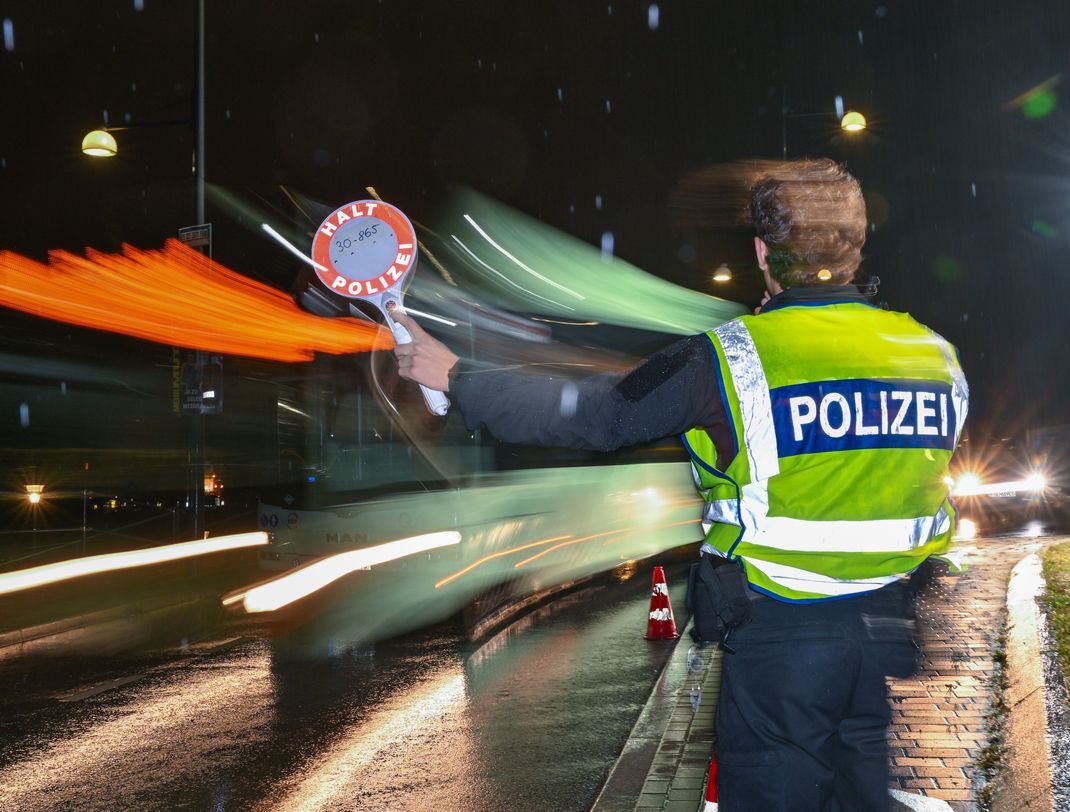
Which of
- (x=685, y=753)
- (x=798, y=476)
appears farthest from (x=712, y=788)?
(x=685, y=753)

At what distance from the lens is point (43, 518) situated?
3050 cm

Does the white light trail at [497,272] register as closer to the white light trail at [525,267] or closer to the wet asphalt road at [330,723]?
the white light trail at [525,267]

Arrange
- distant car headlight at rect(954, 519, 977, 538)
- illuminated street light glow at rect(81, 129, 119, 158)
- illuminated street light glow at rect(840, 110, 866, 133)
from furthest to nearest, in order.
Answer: distant car headlight at rect(954, 519, 977, 538) → illuminated street light glow at rect(840, 110, 866, 133) → illuminated street light glow at rect(81, 129, 119, 158)

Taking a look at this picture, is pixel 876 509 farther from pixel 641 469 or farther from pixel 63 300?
pixel 63 300

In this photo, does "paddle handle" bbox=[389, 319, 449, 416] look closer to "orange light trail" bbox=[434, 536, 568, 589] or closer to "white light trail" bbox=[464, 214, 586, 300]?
"orange light trail" bbox=[434, 536, 568, 589]

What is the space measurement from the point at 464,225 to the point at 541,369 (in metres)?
2.76

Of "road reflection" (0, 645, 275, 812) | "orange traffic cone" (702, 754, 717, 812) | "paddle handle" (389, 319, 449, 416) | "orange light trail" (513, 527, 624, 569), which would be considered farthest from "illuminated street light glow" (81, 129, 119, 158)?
"orange traffic cone" (702, 754, 717, 812)

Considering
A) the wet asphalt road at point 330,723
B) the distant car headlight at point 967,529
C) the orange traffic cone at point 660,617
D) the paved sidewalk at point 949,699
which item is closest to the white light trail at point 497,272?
the orange traffic cone at point 660,617

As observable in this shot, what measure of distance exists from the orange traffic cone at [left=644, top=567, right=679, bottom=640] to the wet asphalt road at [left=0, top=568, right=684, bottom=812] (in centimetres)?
21

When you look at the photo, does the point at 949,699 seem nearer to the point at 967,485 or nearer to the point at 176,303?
the point at 176,303

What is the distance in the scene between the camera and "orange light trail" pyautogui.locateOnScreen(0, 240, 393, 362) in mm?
11094

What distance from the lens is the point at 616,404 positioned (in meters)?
2.36

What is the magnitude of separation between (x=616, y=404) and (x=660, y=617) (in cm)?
798

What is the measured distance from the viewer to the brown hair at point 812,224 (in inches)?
98.8
